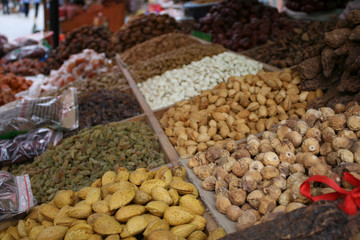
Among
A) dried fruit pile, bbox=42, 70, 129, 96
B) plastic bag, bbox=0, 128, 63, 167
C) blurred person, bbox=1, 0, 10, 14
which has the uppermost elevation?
dried fruit pile, bbox=42, 70, 129, 96

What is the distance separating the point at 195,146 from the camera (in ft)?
5.97

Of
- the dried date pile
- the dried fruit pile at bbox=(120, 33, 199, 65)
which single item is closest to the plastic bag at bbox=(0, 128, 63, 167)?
the dried date pile

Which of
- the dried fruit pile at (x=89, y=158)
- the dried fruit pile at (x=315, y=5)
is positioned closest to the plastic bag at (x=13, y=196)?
the dried fruit pile at (x=89, y=158)

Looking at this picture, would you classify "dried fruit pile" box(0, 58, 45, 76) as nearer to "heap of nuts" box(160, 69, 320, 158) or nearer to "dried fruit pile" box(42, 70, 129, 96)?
"dried fruit pile" box(42, 70, 129, 96)

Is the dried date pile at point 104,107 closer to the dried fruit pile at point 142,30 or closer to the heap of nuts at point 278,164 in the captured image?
the heap of nuts at point 278,164

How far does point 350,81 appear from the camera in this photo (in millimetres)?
1726

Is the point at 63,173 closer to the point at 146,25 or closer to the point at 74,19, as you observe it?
the point at 146,25

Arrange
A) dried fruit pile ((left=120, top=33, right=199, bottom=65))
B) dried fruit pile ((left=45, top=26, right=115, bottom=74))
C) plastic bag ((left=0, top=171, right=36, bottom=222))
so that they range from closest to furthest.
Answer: plastic bag ((left=0, top=171, right=36, bottom=222)) < dried fruit pile ((left=120, top=33, right=199, bottom=65)) < dried fruit pile ((left=45, top=26, right=115, bottom=74))

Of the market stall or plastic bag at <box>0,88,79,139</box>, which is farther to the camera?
plastic bag at <box>0,88,79,139</box>

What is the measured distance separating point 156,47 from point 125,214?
324 cm

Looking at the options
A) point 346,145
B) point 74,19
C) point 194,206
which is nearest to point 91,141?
point 194,206

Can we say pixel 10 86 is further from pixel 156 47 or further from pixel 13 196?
pixel 13 196

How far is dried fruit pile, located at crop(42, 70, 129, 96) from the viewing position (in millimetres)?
3146

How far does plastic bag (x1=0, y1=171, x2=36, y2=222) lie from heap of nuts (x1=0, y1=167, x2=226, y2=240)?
6 cm
